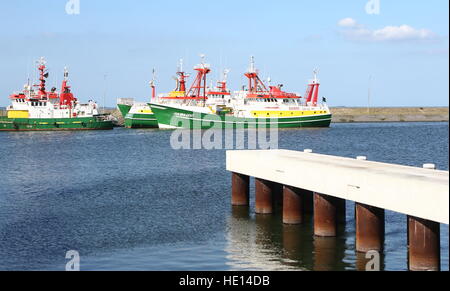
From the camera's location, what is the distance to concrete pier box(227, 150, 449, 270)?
16000 mm

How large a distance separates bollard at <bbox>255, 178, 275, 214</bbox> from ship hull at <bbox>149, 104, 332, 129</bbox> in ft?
227

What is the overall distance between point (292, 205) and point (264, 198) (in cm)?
261

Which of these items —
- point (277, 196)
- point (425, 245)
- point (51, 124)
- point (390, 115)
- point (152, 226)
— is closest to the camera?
point (425, 245)

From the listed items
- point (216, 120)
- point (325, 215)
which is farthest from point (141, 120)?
point (325, 215)

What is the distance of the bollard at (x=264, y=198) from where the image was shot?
2544 centimetres

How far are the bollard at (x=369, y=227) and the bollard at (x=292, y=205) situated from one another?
422 centimetres

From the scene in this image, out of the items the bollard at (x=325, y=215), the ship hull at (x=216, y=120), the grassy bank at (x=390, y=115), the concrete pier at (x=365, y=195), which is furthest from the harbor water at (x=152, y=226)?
the grassy bank at (x=390, y=115)

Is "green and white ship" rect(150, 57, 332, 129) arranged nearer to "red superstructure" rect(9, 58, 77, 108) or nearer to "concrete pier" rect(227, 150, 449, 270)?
"red superstructure" rect(9, 58, 77, 108)

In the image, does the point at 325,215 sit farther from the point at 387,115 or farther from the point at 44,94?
the point at 387,115

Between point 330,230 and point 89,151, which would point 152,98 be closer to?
point 89,151

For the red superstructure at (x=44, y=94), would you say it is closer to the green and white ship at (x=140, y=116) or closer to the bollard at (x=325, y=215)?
the green and white ship at (x=140, y=116)

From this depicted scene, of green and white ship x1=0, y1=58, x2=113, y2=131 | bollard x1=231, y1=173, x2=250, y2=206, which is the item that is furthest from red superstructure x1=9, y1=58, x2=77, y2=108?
bollard x1=231, y1=173, x2=250, y2=206

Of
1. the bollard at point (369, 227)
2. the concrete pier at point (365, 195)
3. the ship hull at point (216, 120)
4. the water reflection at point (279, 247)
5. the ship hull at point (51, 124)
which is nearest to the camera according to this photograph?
the concrete pier at point (365, 195)

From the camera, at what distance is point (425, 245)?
53.6 ft
